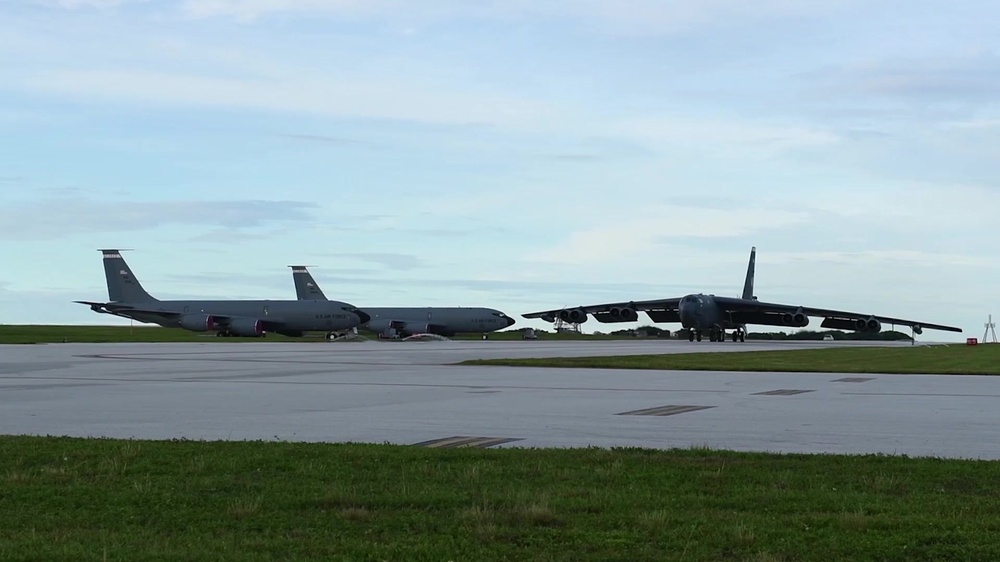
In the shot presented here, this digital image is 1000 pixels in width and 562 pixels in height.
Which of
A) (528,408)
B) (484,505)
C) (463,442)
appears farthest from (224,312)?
(484,505)

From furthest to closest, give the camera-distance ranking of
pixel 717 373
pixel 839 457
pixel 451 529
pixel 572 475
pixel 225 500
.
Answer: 1. pixel 717 373
2. pixel 839 457
3. pixel 572 475
4. pixel 225 500
5. pixel 451 529

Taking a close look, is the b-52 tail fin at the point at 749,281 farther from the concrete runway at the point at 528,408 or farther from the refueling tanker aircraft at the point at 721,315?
the concrete runway at the point at 528,408

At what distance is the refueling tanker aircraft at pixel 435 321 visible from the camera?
319 feet

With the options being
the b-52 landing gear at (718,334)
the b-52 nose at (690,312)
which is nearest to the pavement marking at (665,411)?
the b-52 nose at (690,312)

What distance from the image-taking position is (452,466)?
392 inches

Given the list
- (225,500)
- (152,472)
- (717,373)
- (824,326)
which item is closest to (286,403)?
(152,472)

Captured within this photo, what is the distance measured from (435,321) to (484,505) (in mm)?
90354

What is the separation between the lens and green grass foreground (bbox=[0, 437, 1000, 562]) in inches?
264

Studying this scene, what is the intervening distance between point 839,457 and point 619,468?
7.51ft

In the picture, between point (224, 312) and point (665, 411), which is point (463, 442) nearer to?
point (665, 411)

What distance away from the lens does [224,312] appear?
91625 mm

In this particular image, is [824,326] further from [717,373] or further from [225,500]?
[225,500]

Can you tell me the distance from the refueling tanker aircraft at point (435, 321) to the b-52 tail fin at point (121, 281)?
63.9 feet

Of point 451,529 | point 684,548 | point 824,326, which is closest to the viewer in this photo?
point 684,548
